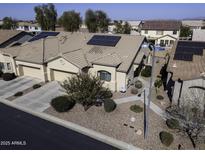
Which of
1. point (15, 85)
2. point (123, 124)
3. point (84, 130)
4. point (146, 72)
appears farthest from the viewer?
point (146, 72)

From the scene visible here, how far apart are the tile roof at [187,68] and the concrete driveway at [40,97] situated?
564 inches

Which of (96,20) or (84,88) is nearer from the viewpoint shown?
(84,88)

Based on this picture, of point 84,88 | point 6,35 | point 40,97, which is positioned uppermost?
point 6,35

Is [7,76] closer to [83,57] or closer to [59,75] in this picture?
[59,75]

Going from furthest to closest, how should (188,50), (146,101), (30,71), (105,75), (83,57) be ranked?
(30,71)
(83,57)
(188,50)
(105,75)
(146,101)

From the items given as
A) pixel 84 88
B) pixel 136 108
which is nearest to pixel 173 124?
pixel 136 108

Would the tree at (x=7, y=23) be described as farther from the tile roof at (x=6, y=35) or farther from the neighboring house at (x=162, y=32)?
the neighboring house at (x=162, y=32)

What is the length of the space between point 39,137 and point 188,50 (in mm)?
21457

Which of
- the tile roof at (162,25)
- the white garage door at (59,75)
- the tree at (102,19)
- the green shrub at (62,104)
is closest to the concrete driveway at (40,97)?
the white garage door at (59,75)

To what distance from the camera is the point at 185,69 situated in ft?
65.3

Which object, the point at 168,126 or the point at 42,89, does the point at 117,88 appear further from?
the point at 42,89

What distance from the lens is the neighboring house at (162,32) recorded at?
58.1 m

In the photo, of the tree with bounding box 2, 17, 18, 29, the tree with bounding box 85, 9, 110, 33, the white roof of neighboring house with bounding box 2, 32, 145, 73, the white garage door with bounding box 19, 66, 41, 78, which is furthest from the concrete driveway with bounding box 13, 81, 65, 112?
the tree with bounding box 2, 17, 18, 29

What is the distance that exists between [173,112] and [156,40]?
151 ft
